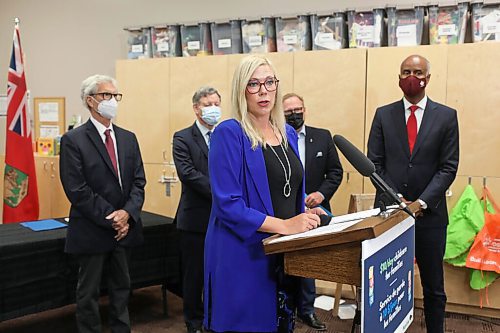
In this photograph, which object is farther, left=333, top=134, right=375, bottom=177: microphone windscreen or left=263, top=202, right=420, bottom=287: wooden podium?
left=333, top=134, right=375, bottom=177: microphone windscreen

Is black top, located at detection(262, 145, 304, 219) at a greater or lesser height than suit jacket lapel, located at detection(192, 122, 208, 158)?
lesser

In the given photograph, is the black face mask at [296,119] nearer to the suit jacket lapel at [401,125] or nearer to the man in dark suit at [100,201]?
the suit jacket lapel at [401,125]

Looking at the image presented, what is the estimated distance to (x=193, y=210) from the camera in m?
3.04

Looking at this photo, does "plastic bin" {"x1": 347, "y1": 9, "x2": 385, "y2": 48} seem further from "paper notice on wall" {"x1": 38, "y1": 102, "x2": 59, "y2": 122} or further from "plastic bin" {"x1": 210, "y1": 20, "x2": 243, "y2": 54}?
"paper notice on wall" {"x1": 38, "y1": 102, "x2": 59, "y2": 122}

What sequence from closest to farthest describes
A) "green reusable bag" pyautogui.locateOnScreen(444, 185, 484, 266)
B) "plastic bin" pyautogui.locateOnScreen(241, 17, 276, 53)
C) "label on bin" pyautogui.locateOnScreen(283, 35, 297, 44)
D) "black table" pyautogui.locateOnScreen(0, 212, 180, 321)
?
"black table" pyautogui.locateOnScreen(0, 212, 180, 321) < "green reusable bag" pyautogui.locateOnScreen(444, 185, 484, 266) < "label on bin" pyautogui.locateOnScreen(283, 35, 297, 44) < "plastic bin" pyautogui.locateOnScreen(241, 17, 276, 53)

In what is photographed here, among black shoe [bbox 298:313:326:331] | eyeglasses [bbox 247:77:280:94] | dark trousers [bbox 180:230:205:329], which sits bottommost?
black shoe [bbox 298:313:326:331]

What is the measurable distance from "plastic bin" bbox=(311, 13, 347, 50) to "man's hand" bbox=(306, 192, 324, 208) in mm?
1296

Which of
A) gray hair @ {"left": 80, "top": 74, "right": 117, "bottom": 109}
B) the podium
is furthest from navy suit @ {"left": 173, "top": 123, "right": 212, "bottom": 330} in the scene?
the podium

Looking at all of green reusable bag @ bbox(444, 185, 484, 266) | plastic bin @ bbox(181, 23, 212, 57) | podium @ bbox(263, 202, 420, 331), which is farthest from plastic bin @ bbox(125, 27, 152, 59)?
podium @ bbox(263, 202, 420, 331)

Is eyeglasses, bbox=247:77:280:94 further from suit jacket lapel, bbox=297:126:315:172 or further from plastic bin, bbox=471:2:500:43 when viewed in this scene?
plastic bin, bbox=471:2:500:43

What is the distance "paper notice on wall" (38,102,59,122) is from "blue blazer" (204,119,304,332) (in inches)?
174

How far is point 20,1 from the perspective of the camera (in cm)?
577

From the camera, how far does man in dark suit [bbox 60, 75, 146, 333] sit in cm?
266

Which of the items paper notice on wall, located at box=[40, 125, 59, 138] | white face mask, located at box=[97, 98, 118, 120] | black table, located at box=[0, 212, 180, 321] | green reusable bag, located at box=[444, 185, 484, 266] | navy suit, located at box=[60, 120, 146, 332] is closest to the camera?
navy suit, located at box=[60, 120, 146, 332]
